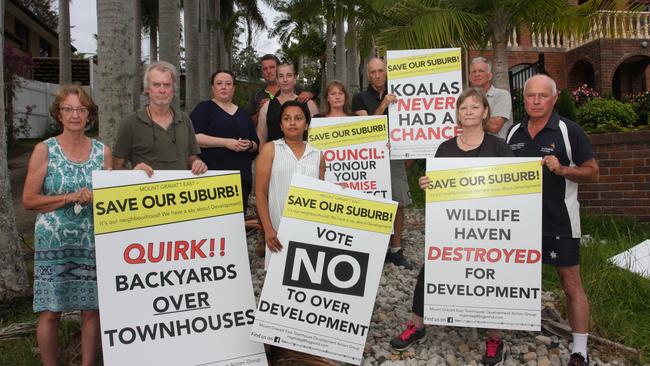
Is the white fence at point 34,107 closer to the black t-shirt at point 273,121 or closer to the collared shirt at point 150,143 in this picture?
the black t-shirt at point 273,121

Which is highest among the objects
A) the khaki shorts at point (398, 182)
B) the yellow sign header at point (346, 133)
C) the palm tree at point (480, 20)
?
the palm tree at point (480, 20)

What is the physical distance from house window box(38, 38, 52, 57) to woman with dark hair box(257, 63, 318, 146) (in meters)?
35.6

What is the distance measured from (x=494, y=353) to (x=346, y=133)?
2.28 metres

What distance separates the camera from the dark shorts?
3465mm

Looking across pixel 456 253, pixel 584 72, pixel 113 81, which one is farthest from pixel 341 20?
pixel 456 253

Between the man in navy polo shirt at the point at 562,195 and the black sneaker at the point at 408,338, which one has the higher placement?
the man in navy polo shirt at the point at 562,195

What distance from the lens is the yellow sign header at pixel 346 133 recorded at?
4.88 meters

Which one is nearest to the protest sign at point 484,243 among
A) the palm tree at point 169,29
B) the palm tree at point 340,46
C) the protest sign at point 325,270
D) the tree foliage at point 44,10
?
the protest sign at point 325,270

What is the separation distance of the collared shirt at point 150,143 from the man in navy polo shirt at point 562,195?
7.90ft

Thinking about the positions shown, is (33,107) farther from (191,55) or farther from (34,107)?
(191,55)

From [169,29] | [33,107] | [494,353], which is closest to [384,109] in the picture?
[494,353]

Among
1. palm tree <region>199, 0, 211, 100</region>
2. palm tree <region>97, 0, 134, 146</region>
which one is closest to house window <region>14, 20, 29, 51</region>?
palm tree <region>199, 0, 211, 100</region>

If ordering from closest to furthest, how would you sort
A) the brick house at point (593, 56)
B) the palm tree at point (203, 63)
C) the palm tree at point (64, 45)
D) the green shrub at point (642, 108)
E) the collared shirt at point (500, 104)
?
1. the collared shirt at point (500, 104)
2. the green shrub at point (642, 108)
3. the palm tree at point (203, 63)
4. the palm tree at point (64, 45)
5. the brick house at point (593, 56)

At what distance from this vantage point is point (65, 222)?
3.20m
